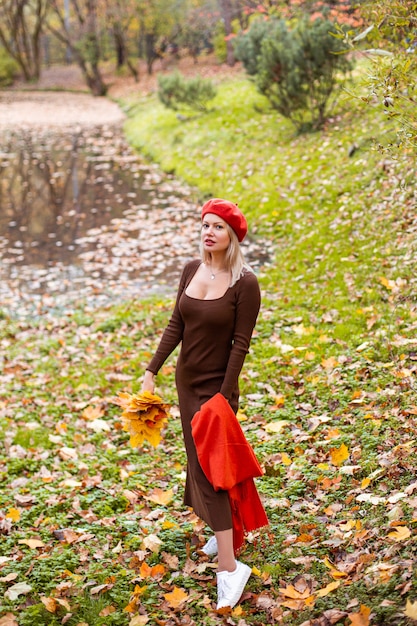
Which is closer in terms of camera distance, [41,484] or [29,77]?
[41,484]

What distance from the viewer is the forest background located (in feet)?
11.9

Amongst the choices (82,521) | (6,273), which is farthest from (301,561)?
(6,273)

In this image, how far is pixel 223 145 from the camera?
1694cm

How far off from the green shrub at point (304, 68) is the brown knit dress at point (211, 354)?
10.7 meters

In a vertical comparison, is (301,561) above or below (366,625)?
below

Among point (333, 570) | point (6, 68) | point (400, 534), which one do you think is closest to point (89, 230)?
point (333, 570)

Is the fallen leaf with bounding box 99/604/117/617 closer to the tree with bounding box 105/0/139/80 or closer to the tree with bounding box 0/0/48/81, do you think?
the tree with bounding box 105/0/139/80

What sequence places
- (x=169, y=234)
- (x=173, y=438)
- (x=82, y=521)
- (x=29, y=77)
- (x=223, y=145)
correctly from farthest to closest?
(x=29, y=77)
(x=223, y=145)
(x=169, y=234)
(x=173, y=438)
(x=82, y=521)

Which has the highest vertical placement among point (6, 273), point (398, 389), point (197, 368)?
point (197, 368)

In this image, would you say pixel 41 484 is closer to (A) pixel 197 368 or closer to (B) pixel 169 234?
(A) pixel 197 368

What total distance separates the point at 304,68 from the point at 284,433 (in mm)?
10682

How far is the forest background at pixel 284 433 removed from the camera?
3.63 metres

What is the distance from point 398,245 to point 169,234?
547 centimetres

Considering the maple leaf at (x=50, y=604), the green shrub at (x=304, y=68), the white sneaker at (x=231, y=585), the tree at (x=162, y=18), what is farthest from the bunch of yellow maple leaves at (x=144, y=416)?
the tree at (x=162, y=18)
